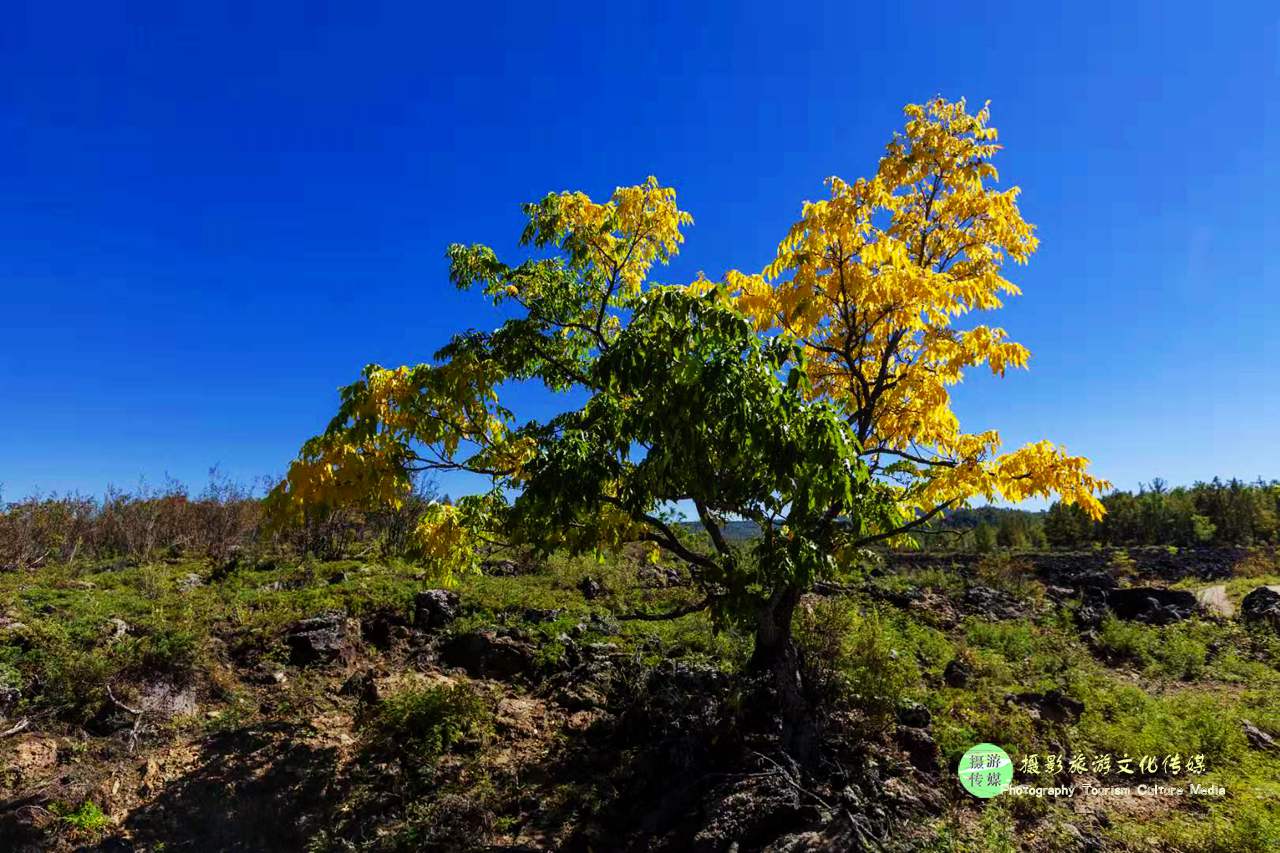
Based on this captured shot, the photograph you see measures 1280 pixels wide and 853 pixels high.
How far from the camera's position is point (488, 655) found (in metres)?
7.49

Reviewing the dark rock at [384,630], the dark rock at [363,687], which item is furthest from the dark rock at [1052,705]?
the dark rock at [384,630]

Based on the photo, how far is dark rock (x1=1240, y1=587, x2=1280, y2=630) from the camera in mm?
11634

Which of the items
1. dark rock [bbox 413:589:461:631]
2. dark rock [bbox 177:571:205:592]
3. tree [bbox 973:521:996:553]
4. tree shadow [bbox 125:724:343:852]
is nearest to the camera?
tree shadow [bbox 125:724:343:852]

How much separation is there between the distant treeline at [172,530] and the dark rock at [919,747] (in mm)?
11756

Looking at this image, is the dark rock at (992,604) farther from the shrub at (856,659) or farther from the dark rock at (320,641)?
the dark rock at (320,641)

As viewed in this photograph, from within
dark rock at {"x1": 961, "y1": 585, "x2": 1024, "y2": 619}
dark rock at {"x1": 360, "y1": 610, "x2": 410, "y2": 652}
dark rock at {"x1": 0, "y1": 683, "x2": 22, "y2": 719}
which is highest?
dark rock at {"x1": 961, "y1": 585, "x2": 1024, "y2": 619}

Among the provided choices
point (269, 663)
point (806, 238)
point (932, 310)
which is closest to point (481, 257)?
point (806, 238)

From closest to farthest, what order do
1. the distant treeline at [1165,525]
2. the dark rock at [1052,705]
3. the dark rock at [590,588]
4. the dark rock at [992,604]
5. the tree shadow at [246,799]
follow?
the tree shadow at [246,799]
the dark rock at [1052,705]
the dark rock at [590,588]
the dark rock at [992,604]
the distant treeline at [1165,525]

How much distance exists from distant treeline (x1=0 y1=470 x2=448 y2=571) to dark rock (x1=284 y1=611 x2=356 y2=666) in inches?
231

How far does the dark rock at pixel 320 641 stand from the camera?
7.42m

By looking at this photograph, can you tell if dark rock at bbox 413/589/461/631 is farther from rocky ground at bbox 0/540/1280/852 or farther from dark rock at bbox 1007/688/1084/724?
dark rock at bbox 1007/688/1084/724

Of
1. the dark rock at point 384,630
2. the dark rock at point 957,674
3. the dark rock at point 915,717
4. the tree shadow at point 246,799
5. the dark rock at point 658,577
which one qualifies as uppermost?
the dark rock at point 658,577

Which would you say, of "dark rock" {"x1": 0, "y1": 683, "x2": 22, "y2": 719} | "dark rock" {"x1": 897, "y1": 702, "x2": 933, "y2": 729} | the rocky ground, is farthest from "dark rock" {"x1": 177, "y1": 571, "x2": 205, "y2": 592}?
"dark rock" {"x1": 897, "y1": 702, "x2": 933, "y2": 729}

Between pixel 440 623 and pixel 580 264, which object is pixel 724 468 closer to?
pixel 580 264
